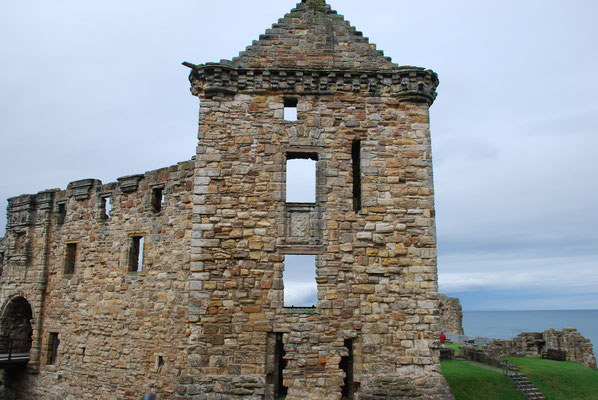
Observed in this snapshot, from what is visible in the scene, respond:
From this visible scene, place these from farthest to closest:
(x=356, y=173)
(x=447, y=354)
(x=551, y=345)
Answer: (x=551, y=345)
(x=447, y=354)
(x=356, y=173)

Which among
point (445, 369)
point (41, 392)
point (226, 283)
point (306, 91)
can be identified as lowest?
point (41, 392)

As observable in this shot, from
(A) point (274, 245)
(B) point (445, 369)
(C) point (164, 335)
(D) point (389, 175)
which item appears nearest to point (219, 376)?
(A) point (274, 245)

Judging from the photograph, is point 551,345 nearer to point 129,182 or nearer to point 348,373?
point 348,373

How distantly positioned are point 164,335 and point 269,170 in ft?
20.4

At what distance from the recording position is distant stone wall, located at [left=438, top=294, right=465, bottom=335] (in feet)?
93.3

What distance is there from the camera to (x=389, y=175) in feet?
39.0

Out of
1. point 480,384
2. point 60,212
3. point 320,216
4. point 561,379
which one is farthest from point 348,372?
point 60,212

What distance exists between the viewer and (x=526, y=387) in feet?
49.6

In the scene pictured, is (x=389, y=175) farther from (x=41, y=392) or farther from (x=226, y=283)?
(x=41, y=392)

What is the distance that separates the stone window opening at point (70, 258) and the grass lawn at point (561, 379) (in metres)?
16.5

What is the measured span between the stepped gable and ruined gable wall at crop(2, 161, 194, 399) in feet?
14.1

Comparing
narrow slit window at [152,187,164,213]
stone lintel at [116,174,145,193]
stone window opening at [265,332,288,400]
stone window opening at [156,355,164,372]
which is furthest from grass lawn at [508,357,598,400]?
stone lintel at [116,174,145,193]

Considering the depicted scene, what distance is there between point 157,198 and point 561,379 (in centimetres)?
1470

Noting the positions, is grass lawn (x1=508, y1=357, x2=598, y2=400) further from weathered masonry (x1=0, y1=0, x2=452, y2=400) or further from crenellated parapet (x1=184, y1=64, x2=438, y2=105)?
crenellated parapet (x1=184, y1=64, x2=438, y2=105)
